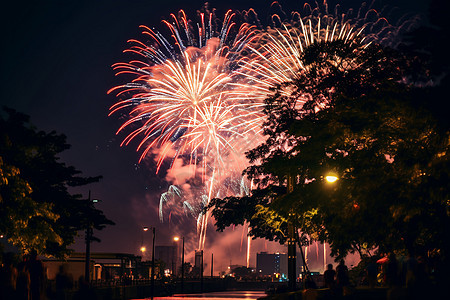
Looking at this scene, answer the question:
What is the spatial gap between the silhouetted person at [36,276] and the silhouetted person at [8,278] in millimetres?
514

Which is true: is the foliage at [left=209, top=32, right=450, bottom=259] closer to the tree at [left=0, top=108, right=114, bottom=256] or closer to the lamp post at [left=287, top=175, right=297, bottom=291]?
the lamp post at [left=287, top=175, right=297, bottom=291]

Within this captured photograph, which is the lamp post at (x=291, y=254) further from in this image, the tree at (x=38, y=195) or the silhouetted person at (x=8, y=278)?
the tree at (x=38, y=195)

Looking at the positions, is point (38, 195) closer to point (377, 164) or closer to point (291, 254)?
point (291, 254)

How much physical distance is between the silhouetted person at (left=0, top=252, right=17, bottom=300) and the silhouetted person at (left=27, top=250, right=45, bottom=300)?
51 cm

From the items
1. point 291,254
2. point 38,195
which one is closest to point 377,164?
point 291,254

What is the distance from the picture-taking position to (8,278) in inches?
640

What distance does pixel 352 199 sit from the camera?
2253 centimetres

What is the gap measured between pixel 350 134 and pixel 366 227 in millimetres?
4171

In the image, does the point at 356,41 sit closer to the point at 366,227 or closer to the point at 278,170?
the point at 278,170

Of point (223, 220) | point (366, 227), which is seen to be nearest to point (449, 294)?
point (366, 227)

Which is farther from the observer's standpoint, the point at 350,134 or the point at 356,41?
the point at 356,41

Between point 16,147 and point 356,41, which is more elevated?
point 356,41

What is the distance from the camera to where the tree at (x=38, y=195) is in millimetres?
29237

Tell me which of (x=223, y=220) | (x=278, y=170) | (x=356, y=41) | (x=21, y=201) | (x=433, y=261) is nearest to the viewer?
(x=433, y=261)
